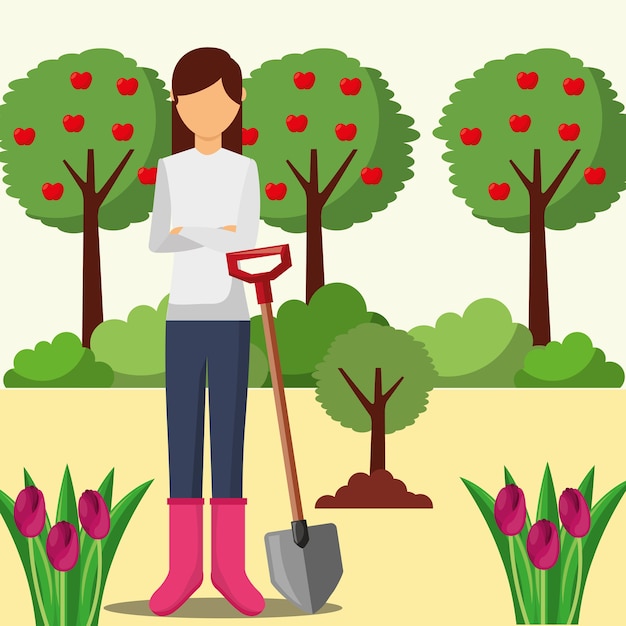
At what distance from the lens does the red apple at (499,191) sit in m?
10.1

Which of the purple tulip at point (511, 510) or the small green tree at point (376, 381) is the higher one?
the small green tree at point (376, 381)

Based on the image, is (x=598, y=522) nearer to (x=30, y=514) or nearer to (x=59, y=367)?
(x=30, y=514)

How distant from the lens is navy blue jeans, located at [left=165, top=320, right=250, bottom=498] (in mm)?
7629

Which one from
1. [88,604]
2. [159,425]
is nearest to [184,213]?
[159,425]

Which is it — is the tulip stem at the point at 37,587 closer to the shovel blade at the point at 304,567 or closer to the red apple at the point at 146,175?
the shovel blade at the point at 304,567

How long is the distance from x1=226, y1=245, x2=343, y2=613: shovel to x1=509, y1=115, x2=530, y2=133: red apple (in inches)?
117

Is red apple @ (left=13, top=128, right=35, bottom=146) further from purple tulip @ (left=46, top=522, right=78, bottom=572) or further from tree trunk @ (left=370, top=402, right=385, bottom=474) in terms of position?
purple tulip @ (left=46, top=522, right=78, bottom=572)

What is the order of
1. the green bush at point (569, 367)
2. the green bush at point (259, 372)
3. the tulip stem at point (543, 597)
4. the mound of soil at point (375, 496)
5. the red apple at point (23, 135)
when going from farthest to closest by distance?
1. the red apple at point (23, 135)
2. the green bush at point (569, 367)
3. the green bush at point (259, 372)
4. the mound of soil at point (375, 496)
5. the tulip stem at point (543, 597)

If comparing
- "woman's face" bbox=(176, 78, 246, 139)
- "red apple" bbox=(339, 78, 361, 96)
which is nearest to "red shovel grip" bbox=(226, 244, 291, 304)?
"woman's face" bbox=(176, 78, 246, 139)

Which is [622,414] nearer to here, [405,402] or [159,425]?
[405,402]

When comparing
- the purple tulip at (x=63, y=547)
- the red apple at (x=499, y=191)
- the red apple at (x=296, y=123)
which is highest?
the red apple at (x=296, y=123)

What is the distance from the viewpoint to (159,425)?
8.48m

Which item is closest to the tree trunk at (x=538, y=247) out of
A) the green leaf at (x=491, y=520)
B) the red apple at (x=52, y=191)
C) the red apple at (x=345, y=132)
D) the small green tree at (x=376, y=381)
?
the red apple at (x=345, y=132)

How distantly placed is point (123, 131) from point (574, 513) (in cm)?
397
